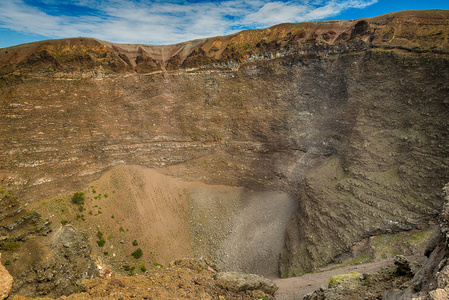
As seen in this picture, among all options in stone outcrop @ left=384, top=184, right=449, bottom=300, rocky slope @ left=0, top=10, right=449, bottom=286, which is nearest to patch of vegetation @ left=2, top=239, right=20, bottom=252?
rocky slope @ left=0, top=10, right=449, bottom=286

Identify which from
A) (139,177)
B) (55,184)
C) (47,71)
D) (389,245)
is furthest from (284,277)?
(47,71)

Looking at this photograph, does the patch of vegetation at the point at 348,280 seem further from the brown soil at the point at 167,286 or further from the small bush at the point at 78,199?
the small bush at the point at 78,199

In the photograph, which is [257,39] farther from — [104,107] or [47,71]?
[47,71]

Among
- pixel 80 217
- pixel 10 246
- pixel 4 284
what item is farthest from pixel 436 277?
pixel 80 217

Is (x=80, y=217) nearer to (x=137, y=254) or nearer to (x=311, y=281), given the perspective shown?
(x=137, y=254)

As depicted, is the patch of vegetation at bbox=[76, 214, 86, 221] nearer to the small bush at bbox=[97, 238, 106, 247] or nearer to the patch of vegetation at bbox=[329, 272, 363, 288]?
the small bush at bbox=[97, 238, 106, 247]

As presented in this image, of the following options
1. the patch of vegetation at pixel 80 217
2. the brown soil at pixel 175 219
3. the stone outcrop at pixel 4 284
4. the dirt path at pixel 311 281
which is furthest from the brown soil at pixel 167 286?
the patch of vegetation at pixel 80 217
